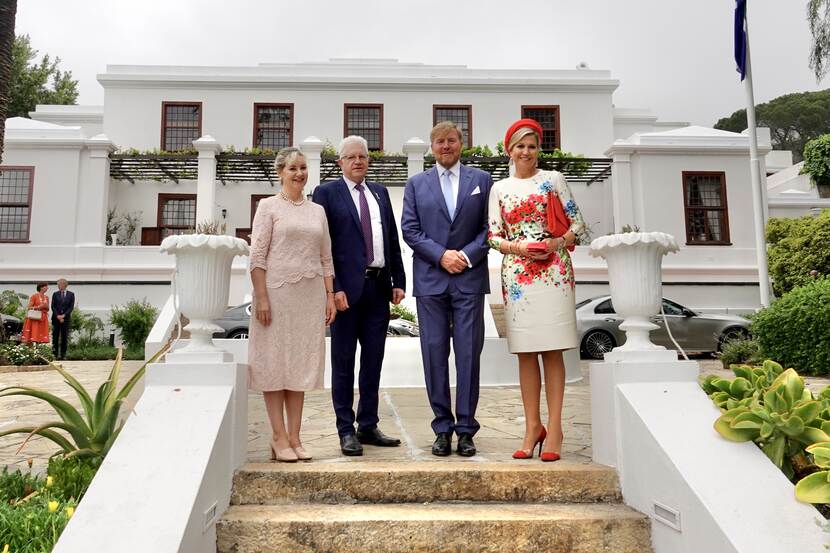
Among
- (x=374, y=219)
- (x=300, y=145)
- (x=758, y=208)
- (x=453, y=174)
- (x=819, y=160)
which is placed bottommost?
(x=374, y=219)

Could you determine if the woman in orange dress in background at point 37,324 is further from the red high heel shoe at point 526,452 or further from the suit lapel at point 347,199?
the red high heel shoe at point 526,452

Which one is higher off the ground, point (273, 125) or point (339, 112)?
point (339, 112)

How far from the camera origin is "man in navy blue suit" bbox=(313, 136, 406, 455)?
3.79 m

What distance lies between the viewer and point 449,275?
3680 mm

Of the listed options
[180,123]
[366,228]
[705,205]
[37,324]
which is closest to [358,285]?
[366,228]

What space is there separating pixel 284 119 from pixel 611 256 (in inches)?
756

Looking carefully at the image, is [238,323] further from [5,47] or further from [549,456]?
[549,456]

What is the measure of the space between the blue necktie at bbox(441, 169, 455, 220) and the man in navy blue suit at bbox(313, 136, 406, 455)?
40 cm

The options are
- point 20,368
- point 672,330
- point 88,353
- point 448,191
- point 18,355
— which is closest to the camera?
point 448,191

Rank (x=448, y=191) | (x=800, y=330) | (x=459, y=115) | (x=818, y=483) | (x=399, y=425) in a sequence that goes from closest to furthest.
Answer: (x=818, y=483) < (x=448, y=191) < (x=399, y=425) < (x=800, y=330) < (x=459, y=115)

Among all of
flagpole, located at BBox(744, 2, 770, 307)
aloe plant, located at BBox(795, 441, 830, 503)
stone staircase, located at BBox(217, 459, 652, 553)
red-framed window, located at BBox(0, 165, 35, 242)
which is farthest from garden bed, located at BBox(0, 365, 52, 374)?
flagpole, located at BBox(744, 2, 770, 307)

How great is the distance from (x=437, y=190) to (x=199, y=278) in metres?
1.53

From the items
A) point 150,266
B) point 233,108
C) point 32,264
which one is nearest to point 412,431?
point 150,266

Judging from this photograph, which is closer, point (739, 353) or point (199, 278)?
point (199, 278)
